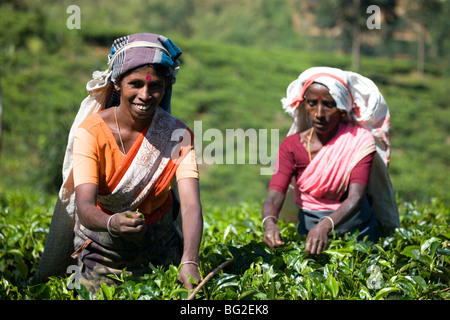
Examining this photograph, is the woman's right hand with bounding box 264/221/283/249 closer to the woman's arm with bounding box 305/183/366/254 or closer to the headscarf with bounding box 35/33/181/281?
the woman's arm with bounding box 305/183/366/254

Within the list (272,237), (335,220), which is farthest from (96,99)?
(335,220)

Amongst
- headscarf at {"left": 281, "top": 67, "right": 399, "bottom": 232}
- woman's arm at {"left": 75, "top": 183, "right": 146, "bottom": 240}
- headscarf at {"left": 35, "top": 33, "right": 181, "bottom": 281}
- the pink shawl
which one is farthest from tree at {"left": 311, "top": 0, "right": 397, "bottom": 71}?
woman's arm at {"left": 75, "top": 183, "right": 146, "bottom": 240}

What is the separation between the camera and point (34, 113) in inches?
464

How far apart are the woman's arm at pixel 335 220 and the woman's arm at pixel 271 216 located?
19cm

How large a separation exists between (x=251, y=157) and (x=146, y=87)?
344 inches

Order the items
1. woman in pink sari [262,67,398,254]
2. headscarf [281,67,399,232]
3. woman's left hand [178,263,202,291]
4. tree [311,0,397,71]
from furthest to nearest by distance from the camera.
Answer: tree [311,0,397,71] → headscarf [281,67,399,232] → woman in pink sari [262,67,398,254] → woman's left hand [178,263,202,291]

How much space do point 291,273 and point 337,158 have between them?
1.01 metres

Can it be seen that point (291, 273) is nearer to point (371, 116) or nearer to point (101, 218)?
point (101, 218)

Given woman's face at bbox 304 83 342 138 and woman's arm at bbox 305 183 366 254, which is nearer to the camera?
woman's arm at bbox 305 183 366 254

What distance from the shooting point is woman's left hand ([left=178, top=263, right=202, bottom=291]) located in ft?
6.70

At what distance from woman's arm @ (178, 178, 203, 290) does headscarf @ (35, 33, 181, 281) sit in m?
0.46

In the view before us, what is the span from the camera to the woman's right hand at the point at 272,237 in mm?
2760

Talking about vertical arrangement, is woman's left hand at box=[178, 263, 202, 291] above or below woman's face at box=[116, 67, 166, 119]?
below
